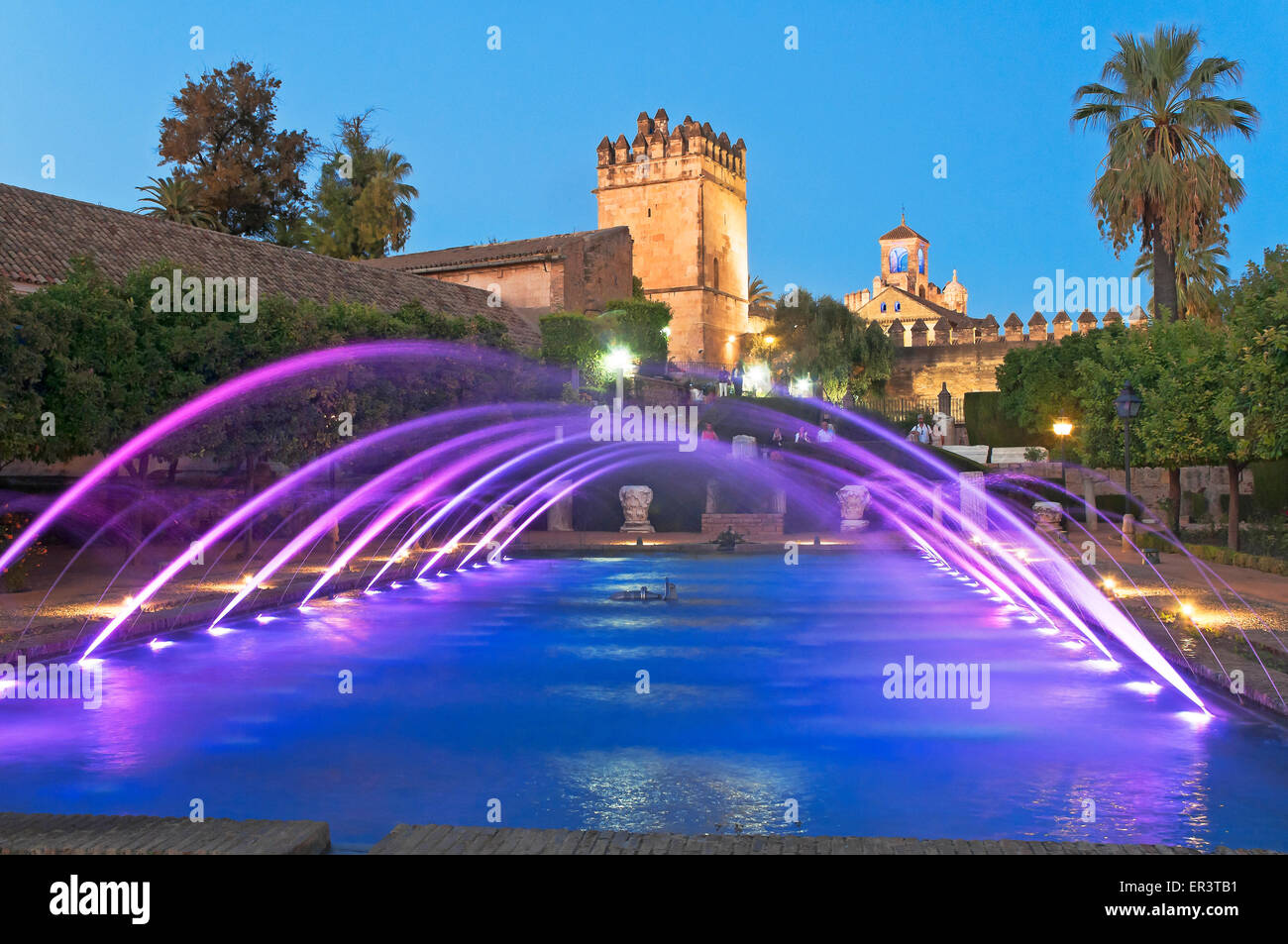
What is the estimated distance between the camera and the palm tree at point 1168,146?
28.1 m

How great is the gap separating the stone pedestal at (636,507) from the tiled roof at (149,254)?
25.0ft

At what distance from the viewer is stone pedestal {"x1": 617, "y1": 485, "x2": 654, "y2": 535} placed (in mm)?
28328

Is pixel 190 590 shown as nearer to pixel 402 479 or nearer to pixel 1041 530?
pixel 402 479

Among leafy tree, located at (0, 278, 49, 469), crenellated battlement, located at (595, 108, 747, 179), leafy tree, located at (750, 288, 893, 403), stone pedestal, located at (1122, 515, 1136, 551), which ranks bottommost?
stone pedestal, located at (1122, 515, 1136, 551)

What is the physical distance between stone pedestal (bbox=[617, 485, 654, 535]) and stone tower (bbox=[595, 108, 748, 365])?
45869 millimetres

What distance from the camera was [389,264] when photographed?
5681 centimetres

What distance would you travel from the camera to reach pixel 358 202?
60438 millimetres

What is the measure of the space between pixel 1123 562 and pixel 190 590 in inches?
568

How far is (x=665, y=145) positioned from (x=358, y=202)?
24541 millimetres

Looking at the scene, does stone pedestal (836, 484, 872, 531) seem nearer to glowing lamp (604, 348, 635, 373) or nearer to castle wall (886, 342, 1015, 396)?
glowing lamp (604, 348, 635, 373)

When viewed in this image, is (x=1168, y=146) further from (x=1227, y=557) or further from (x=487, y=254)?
(x=487, y=254)

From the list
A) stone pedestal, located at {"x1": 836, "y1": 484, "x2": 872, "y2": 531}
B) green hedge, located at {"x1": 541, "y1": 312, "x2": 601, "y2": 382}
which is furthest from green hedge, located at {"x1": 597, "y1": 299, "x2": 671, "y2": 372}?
stone pedestal, located at {"x1": 836, "y1": 484, "x2": 872, "y2": 531}

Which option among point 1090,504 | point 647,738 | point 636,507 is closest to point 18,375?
point 647,738

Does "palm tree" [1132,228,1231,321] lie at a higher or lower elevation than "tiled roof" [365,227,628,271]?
lower
